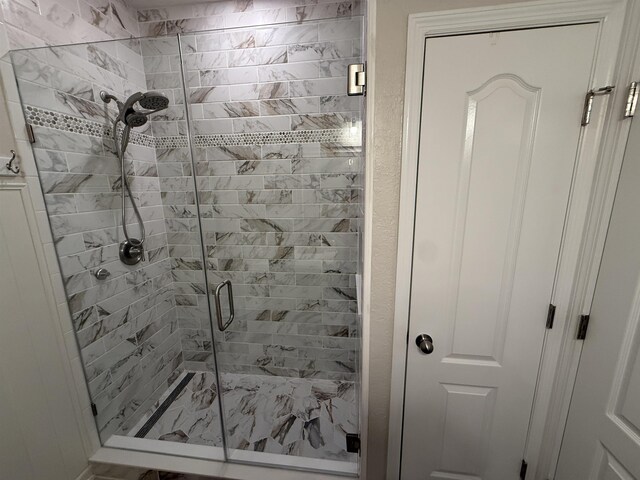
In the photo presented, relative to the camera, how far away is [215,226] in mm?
1873

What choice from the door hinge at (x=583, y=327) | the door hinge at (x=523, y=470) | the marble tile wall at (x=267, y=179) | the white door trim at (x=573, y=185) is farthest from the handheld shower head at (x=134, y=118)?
the door hinge at (x=523, y=470)

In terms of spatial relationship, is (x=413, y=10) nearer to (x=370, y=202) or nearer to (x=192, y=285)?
(x=370, y=202)

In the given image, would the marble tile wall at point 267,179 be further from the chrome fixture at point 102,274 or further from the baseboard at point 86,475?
the baseboard at point 86,475

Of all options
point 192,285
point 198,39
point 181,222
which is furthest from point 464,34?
point 192,285

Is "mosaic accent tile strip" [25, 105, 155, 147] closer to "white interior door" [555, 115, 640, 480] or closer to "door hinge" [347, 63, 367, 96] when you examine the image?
"door hinge" [347, 63, 367, 96]

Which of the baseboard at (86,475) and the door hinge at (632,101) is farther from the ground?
the door hinge at (632,101)

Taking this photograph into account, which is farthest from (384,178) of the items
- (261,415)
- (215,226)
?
(261,415)

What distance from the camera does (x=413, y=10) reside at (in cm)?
73

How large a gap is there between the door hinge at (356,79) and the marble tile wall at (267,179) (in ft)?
2.41

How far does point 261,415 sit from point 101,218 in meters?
1.63

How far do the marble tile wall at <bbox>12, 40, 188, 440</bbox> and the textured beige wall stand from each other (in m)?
1.49

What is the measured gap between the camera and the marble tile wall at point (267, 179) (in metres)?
1.62

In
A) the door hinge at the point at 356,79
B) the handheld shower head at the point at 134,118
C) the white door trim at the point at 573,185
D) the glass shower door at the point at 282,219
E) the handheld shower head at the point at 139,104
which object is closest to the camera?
the white door trim at the point at 573,185

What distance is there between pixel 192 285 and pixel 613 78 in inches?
94.2
